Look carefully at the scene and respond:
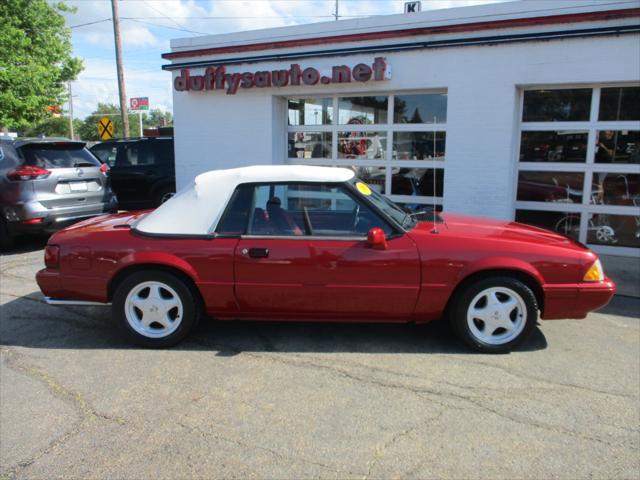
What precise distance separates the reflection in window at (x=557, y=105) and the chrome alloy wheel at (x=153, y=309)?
6.17 metres

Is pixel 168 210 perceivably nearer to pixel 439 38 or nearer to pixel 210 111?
pixel 439 38

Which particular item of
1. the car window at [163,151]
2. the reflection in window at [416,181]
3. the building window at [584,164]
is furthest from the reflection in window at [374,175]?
the car window at [163,151]

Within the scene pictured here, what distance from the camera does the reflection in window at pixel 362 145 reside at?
358 inches

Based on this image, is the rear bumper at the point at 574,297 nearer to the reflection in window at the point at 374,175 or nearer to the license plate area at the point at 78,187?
the reflection in window at the point at 374,175

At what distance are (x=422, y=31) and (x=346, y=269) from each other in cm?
553

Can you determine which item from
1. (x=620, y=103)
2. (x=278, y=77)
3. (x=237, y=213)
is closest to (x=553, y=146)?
(x=620, y=103)

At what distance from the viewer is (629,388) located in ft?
11.8

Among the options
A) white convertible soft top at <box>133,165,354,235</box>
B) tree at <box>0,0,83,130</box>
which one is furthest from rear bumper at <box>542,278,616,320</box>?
tree at <box>0,0,83,130</box>

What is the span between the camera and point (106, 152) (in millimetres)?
11461

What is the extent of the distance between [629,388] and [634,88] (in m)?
5.29

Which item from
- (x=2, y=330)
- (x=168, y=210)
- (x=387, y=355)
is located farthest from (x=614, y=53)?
(x=2, y=330)

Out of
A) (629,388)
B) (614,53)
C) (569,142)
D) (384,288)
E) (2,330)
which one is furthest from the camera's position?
(569,142)

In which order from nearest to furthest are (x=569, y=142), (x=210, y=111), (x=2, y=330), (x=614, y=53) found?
(x=2, y=330) < (x=614, y=53) < (x=569, y=142) < (x=210, y=111)

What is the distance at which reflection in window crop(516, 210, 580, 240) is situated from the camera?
793 centimetres
